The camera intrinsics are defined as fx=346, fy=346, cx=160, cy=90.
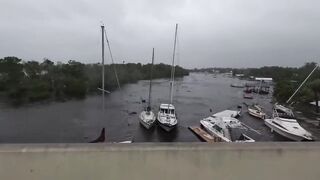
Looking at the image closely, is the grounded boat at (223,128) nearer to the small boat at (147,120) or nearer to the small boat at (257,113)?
the small boat at (147,120)

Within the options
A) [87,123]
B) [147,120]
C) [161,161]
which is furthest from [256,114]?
[161,161]

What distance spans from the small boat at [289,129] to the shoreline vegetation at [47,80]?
3149 centimetres

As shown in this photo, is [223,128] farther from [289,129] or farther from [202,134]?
[289,129]

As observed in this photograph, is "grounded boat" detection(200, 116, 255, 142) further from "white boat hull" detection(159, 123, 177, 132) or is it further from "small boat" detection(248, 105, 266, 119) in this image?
"small boat" detection(248, 105, 266, 119)

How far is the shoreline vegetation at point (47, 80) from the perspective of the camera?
52400mm

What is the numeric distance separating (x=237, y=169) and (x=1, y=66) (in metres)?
62.5

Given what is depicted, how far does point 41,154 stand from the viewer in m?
2.37

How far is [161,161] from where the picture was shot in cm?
243

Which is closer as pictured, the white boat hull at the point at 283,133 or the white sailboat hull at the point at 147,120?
the white boat hull at the point at 283,133

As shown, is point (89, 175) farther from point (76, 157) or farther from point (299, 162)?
point (299, 162)

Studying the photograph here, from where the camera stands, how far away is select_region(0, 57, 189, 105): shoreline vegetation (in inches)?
2063

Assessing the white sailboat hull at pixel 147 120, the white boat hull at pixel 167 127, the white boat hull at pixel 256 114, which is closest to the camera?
the white boat hull at pixel 167 127

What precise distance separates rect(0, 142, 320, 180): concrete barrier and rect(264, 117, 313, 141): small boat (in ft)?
78.3

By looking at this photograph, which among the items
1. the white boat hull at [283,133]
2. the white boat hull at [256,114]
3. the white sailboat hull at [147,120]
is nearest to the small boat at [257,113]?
the white boat hull at [256,114]
